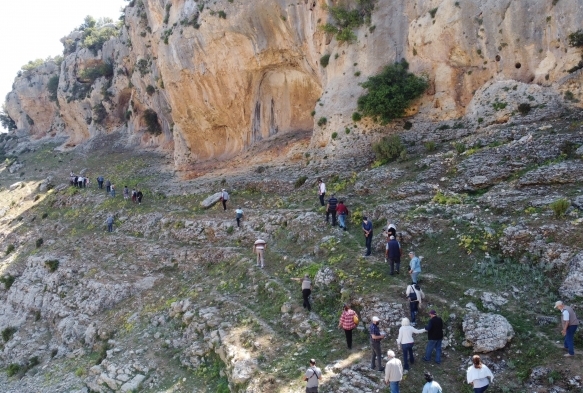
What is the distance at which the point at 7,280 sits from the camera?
3062cm

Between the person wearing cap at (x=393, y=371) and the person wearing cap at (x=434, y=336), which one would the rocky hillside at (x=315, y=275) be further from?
the person wearing cap at (x=393, y=371)

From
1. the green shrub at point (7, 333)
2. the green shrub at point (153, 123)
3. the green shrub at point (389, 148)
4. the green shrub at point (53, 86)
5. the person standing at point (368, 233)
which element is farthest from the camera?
the green shrub at point (53, 86)

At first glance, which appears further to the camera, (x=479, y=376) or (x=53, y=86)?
(x=53, y=86)

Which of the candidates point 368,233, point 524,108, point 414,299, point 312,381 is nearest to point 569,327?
point 414,299

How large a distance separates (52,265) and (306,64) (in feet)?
68.8

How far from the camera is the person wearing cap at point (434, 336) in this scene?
11164mm

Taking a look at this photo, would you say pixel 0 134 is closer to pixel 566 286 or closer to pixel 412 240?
pixel 412 240

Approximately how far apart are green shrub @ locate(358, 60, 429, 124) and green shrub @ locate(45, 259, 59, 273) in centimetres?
2054

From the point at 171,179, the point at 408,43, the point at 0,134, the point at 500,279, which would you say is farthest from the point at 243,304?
the point at 0,134

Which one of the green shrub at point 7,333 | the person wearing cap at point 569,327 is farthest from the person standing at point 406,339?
the green shrub at point 7,333

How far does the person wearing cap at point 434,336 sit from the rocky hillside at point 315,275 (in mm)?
260

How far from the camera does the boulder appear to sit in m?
11.2

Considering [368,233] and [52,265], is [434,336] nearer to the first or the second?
[368,233]

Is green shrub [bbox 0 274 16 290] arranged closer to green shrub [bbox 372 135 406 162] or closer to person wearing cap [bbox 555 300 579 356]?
green shrub [bbox 372 135 406 162]
